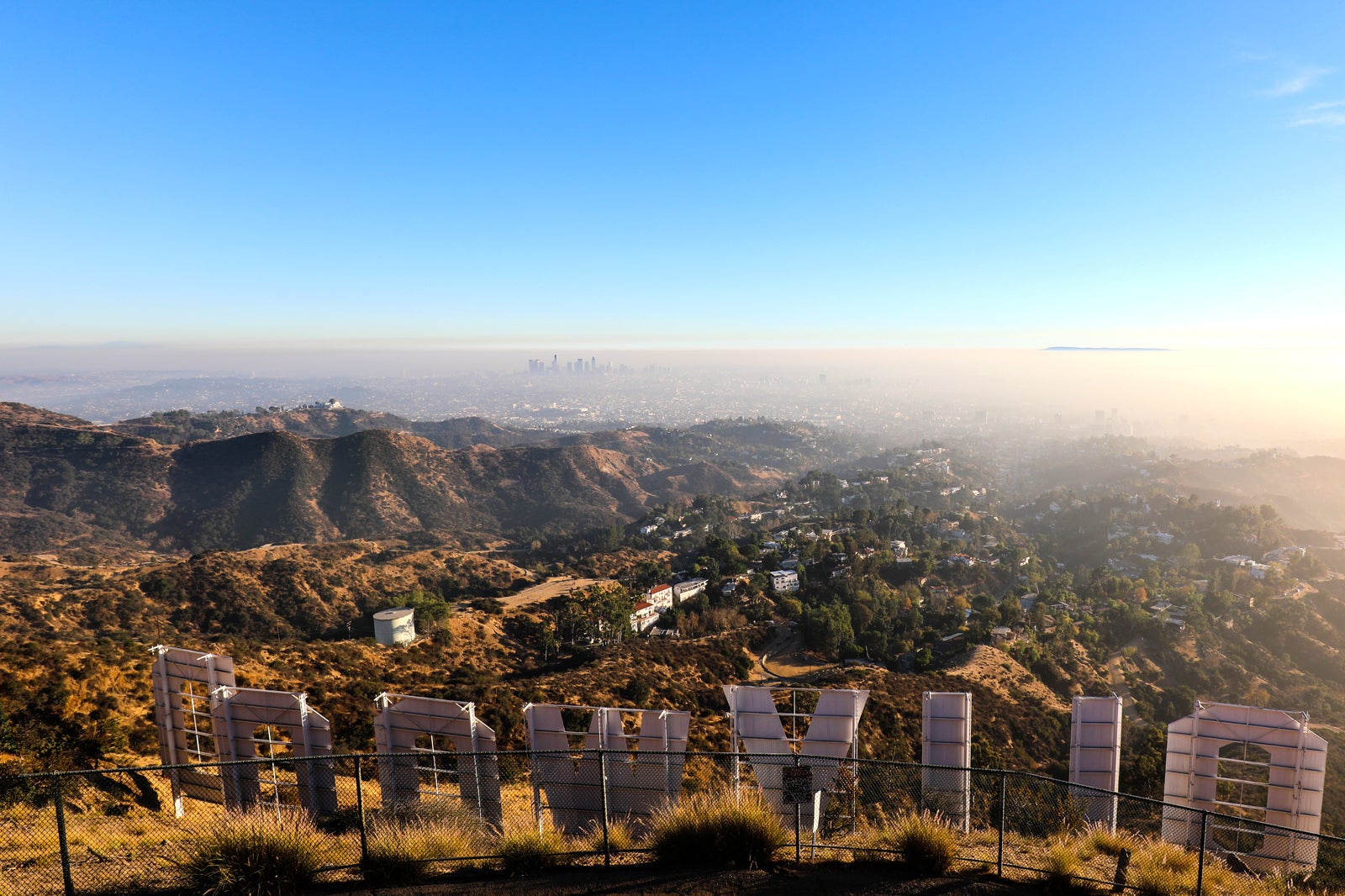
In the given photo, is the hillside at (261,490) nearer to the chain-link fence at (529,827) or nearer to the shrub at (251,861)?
the chain-link fence at (529,827)

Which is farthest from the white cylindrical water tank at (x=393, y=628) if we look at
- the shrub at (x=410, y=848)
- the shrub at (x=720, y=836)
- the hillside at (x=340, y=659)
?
the shrub at (x=720, y=836)

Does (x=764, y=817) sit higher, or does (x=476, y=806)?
(x=764, y=817)

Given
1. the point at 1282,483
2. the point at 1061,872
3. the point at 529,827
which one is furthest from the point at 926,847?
the point at 1282,483

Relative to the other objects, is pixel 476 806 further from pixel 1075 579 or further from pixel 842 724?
pixel 1075 579

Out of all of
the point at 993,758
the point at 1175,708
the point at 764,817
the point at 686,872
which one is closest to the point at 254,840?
the point at 686,872

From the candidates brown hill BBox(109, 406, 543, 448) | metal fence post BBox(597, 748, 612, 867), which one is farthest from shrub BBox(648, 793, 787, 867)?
brown hill BBox(109, 406, 543, 448)

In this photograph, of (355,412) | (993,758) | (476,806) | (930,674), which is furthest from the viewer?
(355,412)

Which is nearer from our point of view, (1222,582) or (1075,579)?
(1222,582)
